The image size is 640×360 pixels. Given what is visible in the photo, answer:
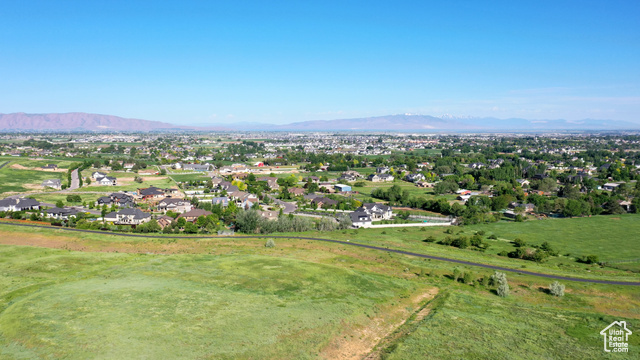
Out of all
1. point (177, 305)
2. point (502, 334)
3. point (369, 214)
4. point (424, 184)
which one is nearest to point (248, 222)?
point (369, 214)

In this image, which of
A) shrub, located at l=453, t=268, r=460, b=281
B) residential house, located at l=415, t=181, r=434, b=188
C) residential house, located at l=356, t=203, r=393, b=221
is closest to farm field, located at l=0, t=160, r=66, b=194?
residential house, located at l=356, t=203, r=393, b=221

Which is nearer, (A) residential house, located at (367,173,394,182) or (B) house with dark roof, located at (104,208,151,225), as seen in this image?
(B) house with dark roof, located at (104,208,151,225)

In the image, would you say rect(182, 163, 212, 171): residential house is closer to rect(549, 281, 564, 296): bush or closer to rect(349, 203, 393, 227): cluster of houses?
rect(349, 203, 393, 227): cluster of houses

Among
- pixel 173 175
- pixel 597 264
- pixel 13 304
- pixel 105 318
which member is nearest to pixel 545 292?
pixel 597 264

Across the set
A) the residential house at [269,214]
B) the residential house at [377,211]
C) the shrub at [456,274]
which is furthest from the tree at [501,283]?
the residential house at [269,214]

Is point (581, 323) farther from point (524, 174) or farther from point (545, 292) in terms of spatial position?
point (524, 174)

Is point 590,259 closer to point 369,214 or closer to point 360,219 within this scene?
point 360,219

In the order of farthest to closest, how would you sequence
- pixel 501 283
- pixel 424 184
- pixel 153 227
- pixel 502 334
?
pixel 424 184 → pixel 153 227 → pixel 501 283 → pixel 502 334
